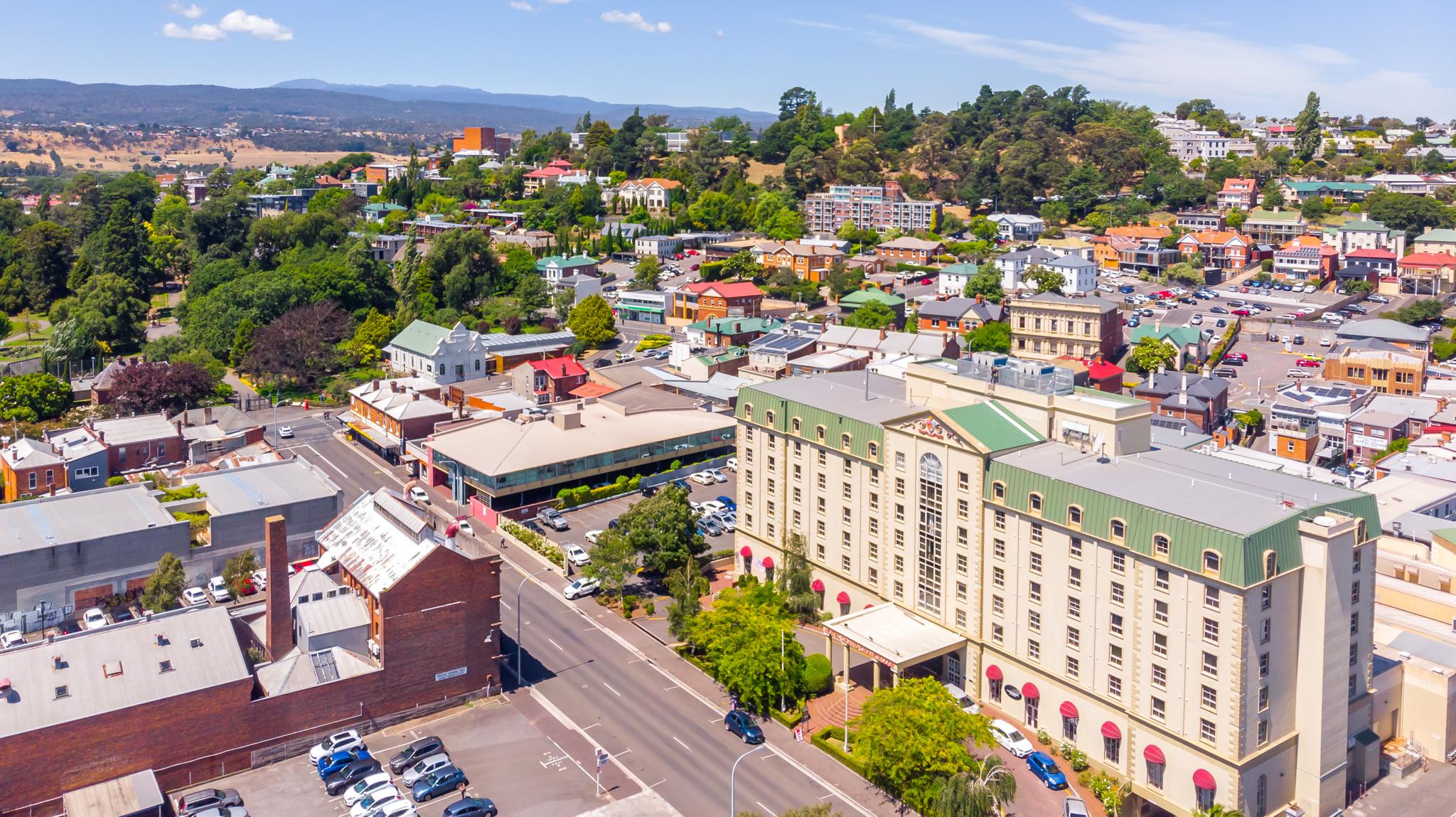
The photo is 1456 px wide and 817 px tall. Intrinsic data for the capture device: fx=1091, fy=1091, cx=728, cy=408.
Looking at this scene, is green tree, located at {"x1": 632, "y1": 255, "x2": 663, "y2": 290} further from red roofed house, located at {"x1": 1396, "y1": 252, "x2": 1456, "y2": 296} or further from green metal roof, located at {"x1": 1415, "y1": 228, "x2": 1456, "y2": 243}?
green metal roof, located at {"x1": 1415, "y1": 228, "x2": 1456, "y2": 243}

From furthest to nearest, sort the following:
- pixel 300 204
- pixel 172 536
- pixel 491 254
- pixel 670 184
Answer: pixel 300 204
pixel 670 184
pixel 491 254
pixel 172 536

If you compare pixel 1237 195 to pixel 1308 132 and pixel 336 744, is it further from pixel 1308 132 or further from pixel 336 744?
pixel 336 744

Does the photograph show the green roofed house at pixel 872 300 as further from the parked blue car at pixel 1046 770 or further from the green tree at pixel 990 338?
the parked blue car at pixel 1046 770

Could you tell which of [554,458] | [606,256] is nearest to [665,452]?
[554,458]

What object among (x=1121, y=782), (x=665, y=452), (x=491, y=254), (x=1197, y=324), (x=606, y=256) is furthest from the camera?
(x=606, y=256)

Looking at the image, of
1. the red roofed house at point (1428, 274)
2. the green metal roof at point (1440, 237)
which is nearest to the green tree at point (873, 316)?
the red roofed house at point (1428, 274)

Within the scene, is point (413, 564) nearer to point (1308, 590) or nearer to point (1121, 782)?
point (1121, 782)
